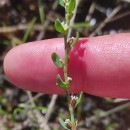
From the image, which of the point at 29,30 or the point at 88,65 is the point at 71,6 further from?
the point at 29,30

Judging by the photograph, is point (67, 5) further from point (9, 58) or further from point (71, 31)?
point (71, 31)

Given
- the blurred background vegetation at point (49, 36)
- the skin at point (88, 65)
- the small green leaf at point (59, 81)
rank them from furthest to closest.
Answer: the blurred background vegetation at point (49, 36) → the skin at point (88, 65) → the small green leaf at point (59, 81)

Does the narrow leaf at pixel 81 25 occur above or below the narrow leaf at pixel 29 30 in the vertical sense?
above

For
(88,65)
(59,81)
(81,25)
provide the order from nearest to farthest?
(59,81) < (88,65) < (81,25)

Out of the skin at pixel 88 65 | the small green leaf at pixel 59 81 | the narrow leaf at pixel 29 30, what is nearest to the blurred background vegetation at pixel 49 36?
the narrow leaf at pixel 29 30

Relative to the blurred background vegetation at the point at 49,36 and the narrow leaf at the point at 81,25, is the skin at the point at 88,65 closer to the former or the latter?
the blurred background vegetation at the point at 49,36

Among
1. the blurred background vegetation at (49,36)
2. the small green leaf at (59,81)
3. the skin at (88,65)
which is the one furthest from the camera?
the blurred background vegetation at (49,36)

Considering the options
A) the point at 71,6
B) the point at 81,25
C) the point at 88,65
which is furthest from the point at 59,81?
the point at 81,25
